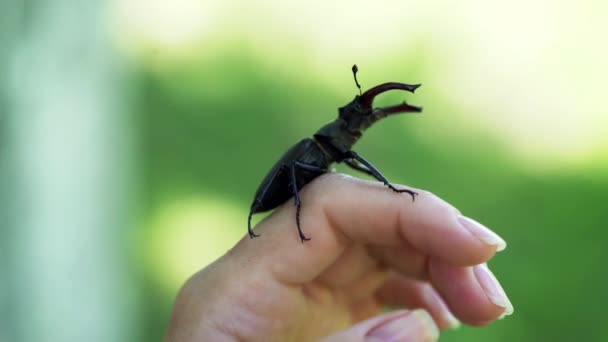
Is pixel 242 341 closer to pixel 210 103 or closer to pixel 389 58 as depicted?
pixel 389 58

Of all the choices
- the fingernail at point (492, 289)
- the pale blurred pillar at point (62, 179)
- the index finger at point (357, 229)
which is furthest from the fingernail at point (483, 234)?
the pale blurred pillar at point (62, 179)

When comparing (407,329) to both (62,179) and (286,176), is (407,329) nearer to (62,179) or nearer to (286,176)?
(286,176)

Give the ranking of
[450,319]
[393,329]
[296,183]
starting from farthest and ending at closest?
[450,319] → [296,183] → [393,329]

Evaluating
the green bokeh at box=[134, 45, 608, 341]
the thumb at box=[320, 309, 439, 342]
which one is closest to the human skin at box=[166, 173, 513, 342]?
the thumb at box=[320, 309, 439, 342]

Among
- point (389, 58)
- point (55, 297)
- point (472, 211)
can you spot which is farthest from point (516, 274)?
point (55, 297)

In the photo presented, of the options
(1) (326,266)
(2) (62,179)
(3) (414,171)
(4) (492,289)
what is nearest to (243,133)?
→ (3) (414,171)
